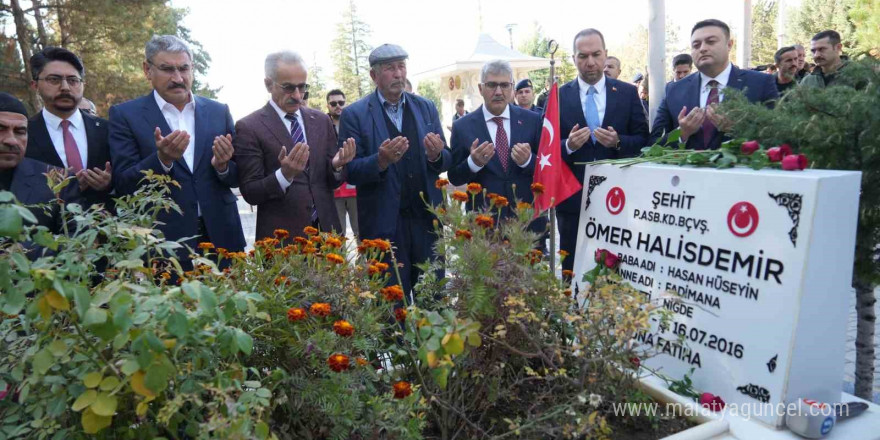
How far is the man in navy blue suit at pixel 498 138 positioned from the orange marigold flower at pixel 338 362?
2450mm

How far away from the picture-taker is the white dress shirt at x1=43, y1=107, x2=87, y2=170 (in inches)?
143

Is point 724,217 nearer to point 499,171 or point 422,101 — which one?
point 499,171

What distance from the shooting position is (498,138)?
4391 millimetres

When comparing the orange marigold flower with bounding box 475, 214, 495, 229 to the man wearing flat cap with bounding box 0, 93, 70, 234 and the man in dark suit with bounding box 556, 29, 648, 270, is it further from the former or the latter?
the man wearing flat cap with bounding box 0, 93, 70, 234

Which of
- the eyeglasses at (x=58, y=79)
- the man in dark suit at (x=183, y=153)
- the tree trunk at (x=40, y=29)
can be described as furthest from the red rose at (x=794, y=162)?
the tree trunk at (x=40, y=29)

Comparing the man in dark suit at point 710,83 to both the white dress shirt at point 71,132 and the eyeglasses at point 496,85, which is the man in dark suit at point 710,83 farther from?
the white dress shirt at point 71,132

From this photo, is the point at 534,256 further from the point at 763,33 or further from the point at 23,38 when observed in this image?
the point at 763,33

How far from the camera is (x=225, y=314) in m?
1.52

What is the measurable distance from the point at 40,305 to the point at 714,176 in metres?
2.17

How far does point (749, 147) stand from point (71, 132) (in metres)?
3.69

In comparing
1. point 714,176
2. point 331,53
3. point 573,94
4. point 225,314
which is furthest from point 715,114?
point 331,53

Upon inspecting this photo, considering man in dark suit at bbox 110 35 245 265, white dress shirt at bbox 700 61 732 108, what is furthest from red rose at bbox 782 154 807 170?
man in dark suit at bbox 110 35 245 265

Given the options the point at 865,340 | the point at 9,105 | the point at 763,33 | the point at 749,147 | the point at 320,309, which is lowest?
the point at 865,340

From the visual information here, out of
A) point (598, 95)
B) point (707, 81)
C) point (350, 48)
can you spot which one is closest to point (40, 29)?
point (598, 95)
